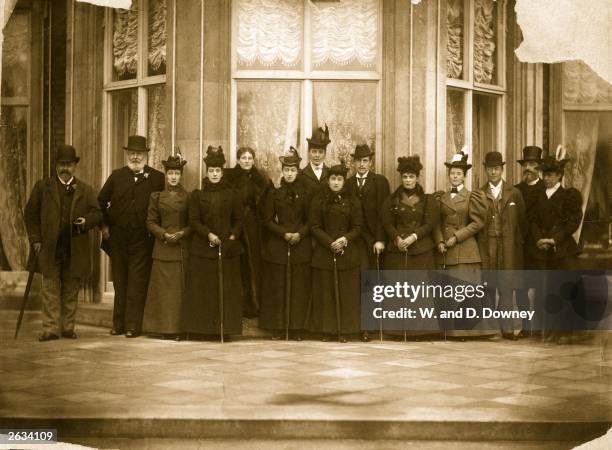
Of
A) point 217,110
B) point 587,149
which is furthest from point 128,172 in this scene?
point 587,149

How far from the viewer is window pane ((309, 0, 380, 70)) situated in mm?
11047

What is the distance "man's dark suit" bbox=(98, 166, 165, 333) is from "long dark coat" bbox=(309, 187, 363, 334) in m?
1.89

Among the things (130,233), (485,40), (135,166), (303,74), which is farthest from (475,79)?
(130,233)

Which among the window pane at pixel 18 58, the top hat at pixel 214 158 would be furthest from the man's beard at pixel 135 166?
the window pane at pixel 18 58

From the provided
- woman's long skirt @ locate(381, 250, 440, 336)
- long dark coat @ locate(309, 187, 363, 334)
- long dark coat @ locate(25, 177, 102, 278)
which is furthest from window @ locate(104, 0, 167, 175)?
woman's long skirt @ locate(381, 250, 440, 336)

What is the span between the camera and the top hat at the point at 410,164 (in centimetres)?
1001

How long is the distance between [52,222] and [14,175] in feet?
11.9

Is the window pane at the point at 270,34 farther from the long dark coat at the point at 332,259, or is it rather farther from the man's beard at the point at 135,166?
the long dark coat at the point at 332,259

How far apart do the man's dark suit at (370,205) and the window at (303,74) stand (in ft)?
2.78

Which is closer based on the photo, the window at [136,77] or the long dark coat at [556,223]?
the long dark coat at [556,223]

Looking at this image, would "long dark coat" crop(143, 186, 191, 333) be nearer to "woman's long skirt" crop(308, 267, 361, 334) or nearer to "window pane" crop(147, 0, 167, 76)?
"woman's long skirt" crop(308, 267, 361, 334)

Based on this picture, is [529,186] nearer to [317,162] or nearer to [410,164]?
[410,164]

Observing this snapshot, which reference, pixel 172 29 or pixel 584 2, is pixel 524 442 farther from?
pixel 172 29

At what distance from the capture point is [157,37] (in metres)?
11.5
